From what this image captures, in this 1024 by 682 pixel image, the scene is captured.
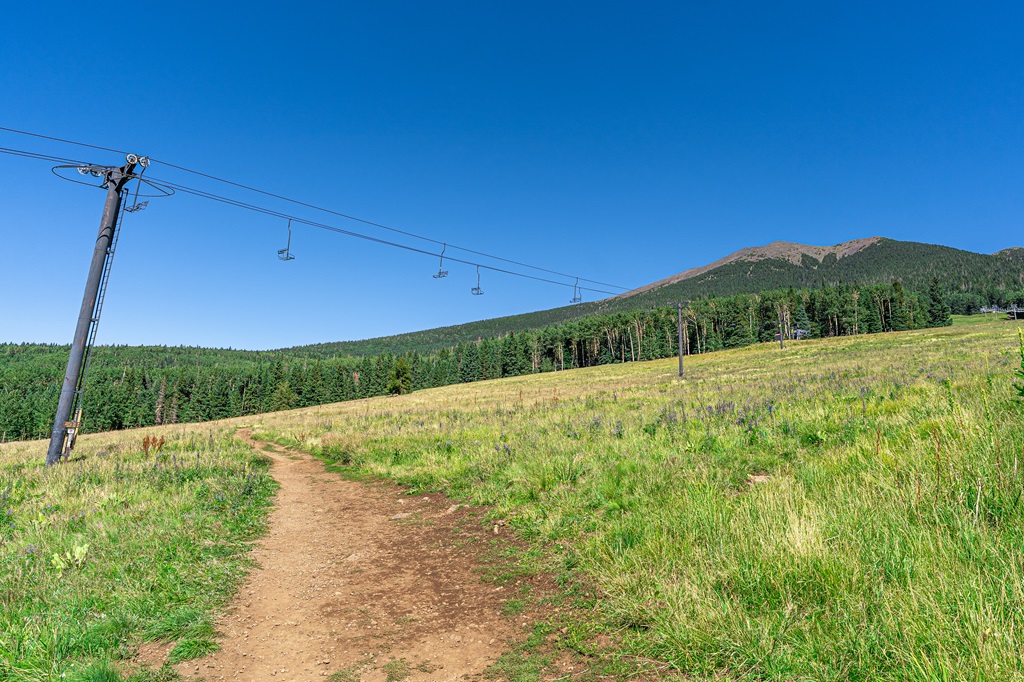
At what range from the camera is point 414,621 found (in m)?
4.76

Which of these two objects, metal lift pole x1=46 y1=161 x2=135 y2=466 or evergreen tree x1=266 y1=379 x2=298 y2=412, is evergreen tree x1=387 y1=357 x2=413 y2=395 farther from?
metal lift pole x1=46 y1=161 x2=135 y2=466

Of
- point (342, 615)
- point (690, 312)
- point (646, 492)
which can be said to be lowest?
point (342, 615)

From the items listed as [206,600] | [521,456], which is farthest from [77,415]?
[521,456]

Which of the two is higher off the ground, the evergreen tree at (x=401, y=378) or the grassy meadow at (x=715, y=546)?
the evergreen tree at (x=401, y=378)

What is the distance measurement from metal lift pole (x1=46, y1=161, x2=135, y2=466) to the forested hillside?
255 feet

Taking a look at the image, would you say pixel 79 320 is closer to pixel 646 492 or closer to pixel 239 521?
pixel 239 521

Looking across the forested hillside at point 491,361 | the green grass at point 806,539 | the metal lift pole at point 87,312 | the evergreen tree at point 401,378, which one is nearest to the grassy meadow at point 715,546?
the green grass at point 806,539

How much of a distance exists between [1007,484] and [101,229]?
1926 cm

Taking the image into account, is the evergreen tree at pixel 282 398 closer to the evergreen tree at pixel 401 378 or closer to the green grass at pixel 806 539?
the evergreen tree at pixel 401 378

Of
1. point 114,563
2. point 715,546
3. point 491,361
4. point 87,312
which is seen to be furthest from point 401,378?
point 715,546

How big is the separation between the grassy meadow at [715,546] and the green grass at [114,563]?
3cm

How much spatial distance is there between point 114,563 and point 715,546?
6967 millimetres

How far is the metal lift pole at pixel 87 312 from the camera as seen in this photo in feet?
40.8

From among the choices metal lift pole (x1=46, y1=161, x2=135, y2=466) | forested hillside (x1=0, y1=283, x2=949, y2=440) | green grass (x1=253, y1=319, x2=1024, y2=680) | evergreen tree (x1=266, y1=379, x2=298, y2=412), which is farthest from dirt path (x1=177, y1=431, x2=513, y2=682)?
evergreen tree (x1=266, y1=379, x2=298, y2=412)
